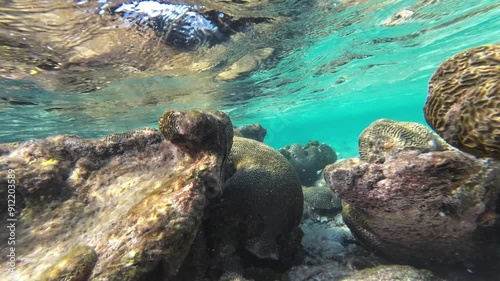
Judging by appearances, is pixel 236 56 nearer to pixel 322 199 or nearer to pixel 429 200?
pixel 322 199

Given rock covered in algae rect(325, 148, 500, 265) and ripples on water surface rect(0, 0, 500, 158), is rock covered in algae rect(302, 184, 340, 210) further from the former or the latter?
ripples on water surface rect(0, 0, 500, 158)

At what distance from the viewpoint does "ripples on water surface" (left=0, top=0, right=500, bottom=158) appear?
8.66 metres

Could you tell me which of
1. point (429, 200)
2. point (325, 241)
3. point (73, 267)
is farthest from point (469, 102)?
point (73, 267)

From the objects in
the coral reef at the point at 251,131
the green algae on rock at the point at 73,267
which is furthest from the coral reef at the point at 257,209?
the coral reef at the point at 251,131

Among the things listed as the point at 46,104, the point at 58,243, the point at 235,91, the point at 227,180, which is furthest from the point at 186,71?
the point at 58,243

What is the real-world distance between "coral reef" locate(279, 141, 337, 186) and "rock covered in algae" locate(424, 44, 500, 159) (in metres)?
8.50

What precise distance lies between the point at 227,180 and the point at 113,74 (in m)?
9.59

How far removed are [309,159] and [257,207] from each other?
8026 mm

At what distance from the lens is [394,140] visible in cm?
512

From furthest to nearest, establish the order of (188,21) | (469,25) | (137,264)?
(469,25) < (188,21) < (137,264)

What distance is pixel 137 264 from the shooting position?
256 centimetres

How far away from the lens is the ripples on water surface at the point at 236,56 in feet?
28.4

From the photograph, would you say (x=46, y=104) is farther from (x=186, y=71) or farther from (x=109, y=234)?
(x=109, y=234)

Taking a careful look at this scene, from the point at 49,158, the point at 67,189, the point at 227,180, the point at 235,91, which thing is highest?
the point at 49,158
